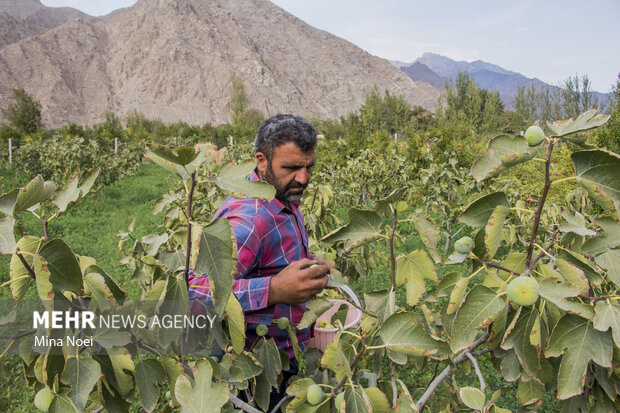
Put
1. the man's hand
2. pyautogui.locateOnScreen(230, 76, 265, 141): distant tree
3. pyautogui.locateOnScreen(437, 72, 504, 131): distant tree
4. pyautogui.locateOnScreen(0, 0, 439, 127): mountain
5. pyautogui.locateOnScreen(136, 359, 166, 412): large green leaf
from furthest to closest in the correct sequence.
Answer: pyautogui.locateOnScreen(0, 0, 439, 127): mountain, pyautogui.locateOnScreen(230, 76, 265, 141): distant tree, pyautogui.locateOnScreen(437, 72, 504, 131): distant tree, the man's hand, pyautogui.locateOnScreen(136, 359, 166, 412): large green leaf

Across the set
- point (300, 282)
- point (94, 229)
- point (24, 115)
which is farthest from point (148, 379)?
point (24, 115)

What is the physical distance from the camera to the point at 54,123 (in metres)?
46.1

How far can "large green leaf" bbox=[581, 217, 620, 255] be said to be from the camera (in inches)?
31.6

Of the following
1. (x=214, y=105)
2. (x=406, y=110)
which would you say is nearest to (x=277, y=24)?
(x=214, y=105)

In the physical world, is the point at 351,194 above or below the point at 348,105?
below

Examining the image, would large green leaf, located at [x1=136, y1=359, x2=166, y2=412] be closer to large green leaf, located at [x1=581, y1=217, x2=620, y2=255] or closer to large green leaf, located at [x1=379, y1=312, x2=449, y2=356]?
large green leaf, located at [x1=379, y1=312, x2=449, y2=356]

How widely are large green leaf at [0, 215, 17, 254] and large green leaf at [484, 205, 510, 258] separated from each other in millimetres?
882

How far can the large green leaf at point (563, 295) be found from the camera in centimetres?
72

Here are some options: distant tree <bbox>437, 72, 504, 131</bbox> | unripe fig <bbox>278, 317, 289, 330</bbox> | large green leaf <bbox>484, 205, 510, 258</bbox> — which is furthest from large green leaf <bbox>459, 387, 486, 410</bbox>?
distant tree <bbox>437, 72, 504, 131</bbox>

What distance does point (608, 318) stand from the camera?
28.5 inches

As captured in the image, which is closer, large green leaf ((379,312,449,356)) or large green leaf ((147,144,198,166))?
large green leaf ((147,144,198,166))

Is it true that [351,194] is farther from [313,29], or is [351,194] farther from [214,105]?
[313,29]

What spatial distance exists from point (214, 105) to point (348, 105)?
21.8 metres

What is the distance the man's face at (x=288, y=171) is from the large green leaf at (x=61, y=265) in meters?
1.02
